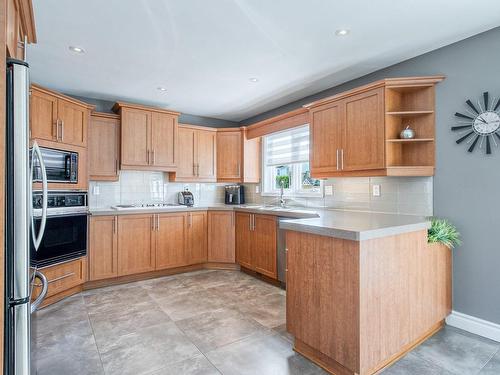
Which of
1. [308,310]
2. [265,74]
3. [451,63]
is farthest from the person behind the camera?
[265,74]

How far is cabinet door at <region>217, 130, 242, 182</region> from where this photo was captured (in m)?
4.73

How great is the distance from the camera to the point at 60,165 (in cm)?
314

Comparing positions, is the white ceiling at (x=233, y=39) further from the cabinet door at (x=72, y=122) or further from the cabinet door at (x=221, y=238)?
the cabinet door at (x=221, y=238)

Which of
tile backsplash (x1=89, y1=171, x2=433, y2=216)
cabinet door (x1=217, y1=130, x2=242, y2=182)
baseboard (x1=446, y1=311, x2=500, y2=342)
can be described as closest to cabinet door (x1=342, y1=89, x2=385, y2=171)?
tile backsplash (x1=89, y1=171, x2=433, y2=216)

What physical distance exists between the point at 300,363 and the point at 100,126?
11.7 feet

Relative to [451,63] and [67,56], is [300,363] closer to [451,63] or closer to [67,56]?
[451,63]

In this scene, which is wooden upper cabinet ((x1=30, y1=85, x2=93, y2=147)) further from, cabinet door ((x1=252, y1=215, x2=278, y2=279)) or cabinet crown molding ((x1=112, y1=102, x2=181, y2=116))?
cabinet door ((x1=252, y1=215, x2=278, y2=279))

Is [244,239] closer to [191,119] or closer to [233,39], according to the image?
[191,119]

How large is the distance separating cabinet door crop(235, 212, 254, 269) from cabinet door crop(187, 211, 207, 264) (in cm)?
→ 49

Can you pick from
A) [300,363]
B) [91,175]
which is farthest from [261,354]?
[91,175]

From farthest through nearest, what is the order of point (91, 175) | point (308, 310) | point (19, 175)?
point (91, 175)
point (308, 310)
point (19, 175)

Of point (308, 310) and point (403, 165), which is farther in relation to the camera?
point (403, 165)

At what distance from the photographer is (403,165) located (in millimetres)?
2828

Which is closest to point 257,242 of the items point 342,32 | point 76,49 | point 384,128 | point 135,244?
point 135,244
